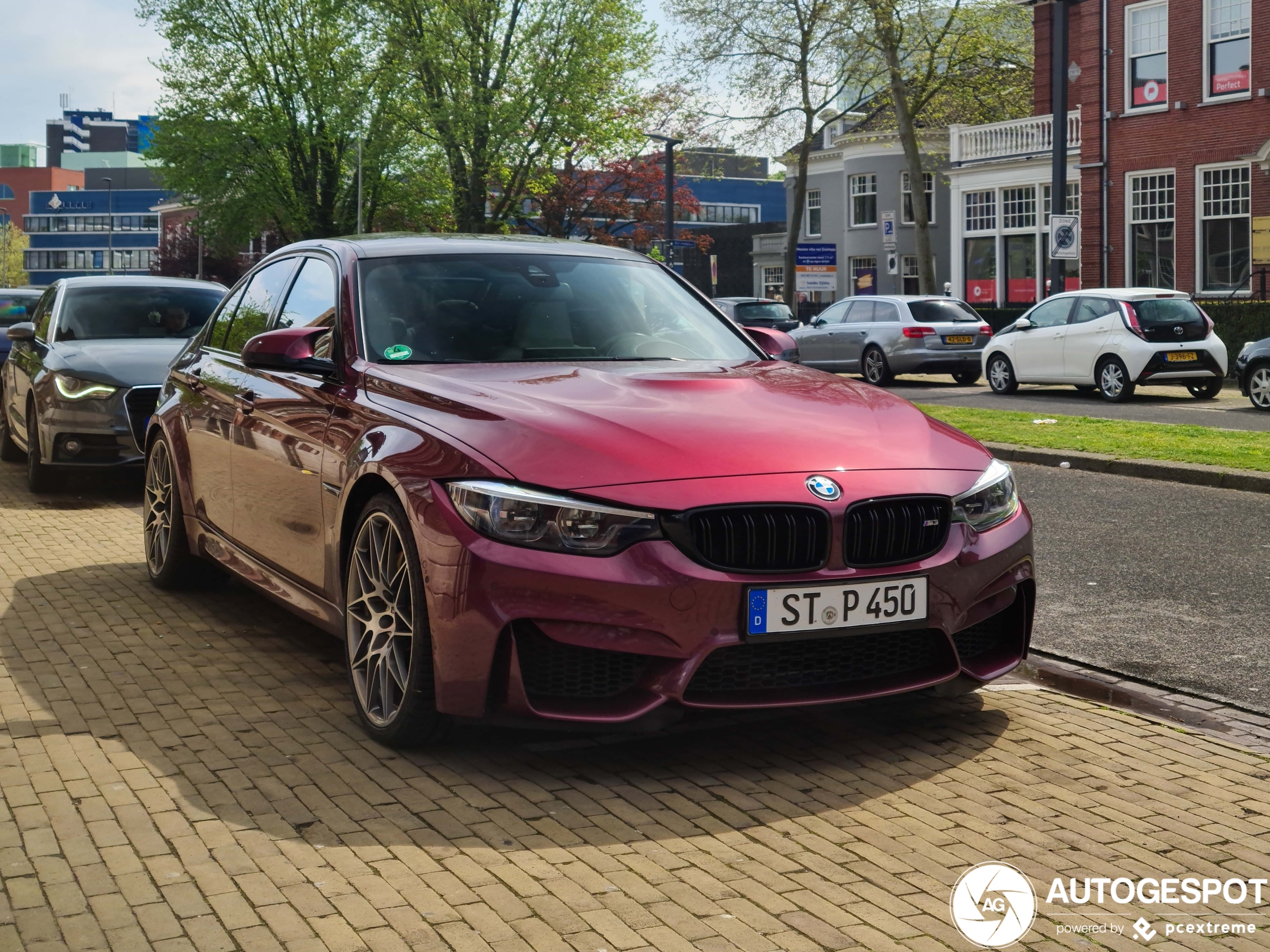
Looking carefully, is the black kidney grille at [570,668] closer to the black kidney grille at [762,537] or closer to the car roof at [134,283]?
the black kidney grille at [762,537]

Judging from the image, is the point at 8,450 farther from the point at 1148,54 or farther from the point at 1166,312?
the point at 1148,54

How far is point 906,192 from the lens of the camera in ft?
181

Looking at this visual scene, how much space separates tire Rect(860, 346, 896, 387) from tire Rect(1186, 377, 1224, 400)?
592 cm

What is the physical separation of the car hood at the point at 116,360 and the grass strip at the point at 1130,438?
690 cm

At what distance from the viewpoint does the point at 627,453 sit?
14.4 feet

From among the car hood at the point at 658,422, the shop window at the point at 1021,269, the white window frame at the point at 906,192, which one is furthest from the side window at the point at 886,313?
the white window frame at the point at 906,192

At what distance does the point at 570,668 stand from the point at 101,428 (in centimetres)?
763

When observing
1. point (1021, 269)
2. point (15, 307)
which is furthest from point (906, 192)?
point (15, 307)

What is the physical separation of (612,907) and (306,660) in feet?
9.47

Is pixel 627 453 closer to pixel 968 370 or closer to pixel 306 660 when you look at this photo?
pixel 306 660

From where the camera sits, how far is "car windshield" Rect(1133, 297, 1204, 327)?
856 inches

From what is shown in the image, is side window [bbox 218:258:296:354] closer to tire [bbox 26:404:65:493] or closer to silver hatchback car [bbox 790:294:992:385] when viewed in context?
tire [bbox 26:404:65:493]

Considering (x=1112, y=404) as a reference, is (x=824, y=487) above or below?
above

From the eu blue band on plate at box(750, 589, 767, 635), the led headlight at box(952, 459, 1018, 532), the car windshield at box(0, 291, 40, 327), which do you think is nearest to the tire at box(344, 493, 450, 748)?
the eu blue band on plate at box(750, 589, 767, 635)
